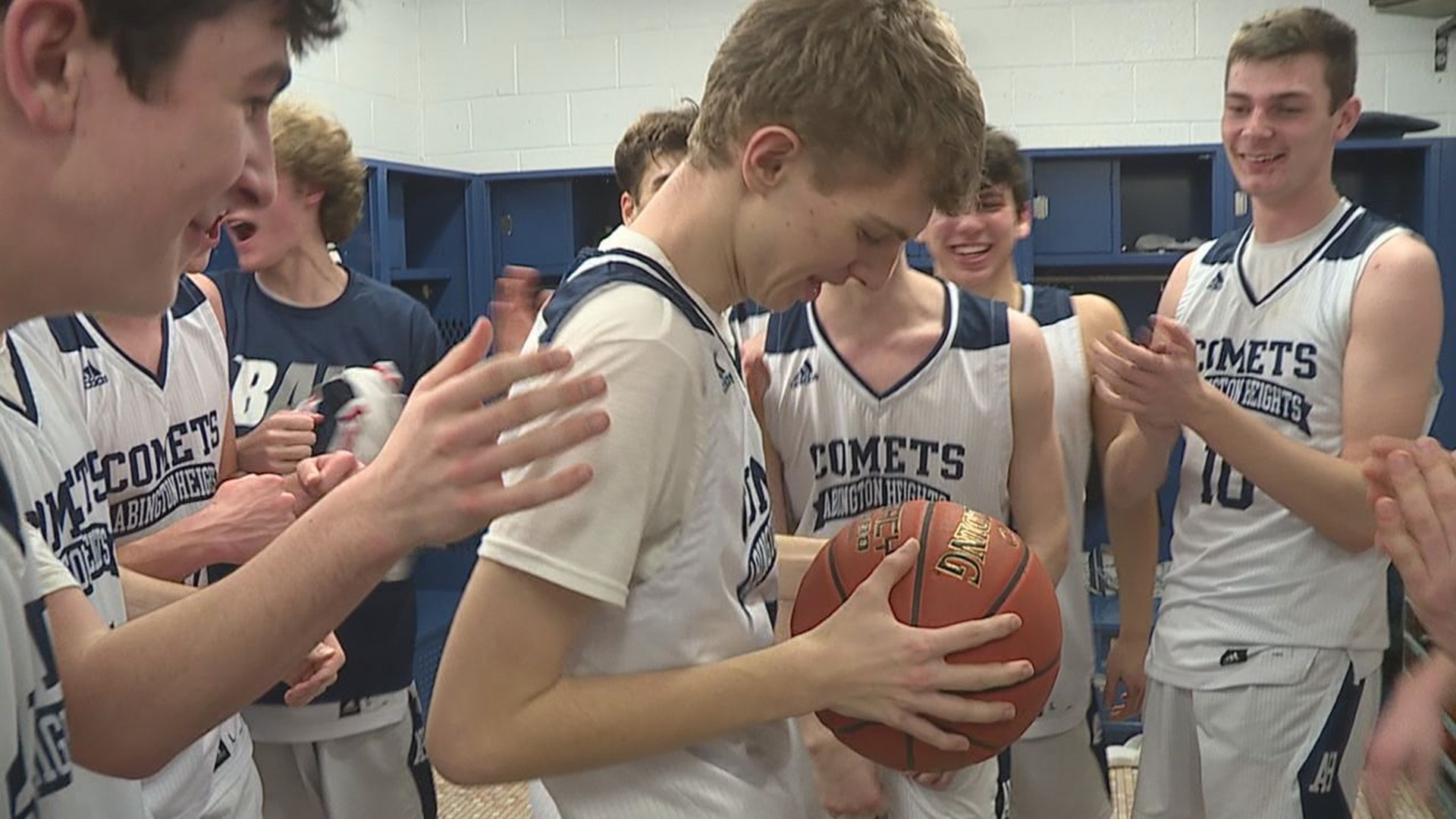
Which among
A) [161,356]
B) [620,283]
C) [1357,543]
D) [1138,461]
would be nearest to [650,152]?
[161,356]

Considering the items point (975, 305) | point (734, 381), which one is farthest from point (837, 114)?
point (975, 305)

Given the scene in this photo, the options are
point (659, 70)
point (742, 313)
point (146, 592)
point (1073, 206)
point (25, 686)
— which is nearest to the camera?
point (25, 686)

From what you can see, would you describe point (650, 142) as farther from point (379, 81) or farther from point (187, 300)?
point (379, 81)

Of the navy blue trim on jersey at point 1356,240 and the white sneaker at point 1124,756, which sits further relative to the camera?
the white sneaker at point 1124,756

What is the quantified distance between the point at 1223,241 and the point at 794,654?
1802mm

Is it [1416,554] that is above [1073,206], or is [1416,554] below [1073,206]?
below

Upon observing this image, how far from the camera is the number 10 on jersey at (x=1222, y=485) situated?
2312mm

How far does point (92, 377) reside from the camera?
74.7 inches

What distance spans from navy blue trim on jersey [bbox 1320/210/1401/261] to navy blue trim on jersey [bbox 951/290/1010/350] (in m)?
0.73

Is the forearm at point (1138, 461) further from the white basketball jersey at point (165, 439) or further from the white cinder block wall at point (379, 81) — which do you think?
the white cinder block wall at point (379, 81)

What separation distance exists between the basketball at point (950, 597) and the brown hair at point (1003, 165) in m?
1.20

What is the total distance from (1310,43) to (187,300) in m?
2.30

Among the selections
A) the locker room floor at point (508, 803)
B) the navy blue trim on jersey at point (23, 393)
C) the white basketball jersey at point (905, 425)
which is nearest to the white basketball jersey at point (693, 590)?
the navy blue trim on jersey at point (23, 393)

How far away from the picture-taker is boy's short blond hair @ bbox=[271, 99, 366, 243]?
254cm
